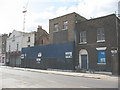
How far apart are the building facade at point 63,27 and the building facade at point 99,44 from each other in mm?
1801

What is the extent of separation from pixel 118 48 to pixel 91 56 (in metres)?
4.02

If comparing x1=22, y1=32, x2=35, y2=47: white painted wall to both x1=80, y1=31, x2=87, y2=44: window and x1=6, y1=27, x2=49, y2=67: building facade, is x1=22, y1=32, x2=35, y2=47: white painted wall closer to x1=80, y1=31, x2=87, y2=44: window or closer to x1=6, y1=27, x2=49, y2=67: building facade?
x1=6, y1=27, x2=49, y2=67: building facade

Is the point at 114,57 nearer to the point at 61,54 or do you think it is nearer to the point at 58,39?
the point at 61,54

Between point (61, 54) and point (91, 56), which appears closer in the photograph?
point (91, 56)

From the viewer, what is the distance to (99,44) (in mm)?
21141

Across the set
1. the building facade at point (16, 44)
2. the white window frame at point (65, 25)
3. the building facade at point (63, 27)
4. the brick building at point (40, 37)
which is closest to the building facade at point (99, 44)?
the building facade at point (63, 27)

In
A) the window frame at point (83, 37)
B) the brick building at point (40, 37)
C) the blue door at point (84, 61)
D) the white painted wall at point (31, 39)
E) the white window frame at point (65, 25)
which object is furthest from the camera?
the brick building at point (40, 37)

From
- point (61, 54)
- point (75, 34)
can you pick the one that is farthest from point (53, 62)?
point (75, 34)

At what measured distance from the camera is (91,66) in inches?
853

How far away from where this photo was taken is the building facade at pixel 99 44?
64.7 feet

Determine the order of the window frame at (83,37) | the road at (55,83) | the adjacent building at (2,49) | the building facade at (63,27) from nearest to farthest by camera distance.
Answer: the road at (55,83), the window frame at (83,37), the building facade at (63,27), the adjacent building at (2,49)

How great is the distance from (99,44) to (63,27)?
8.69 meters

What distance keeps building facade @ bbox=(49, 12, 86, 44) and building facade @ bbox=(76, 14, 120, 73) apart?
5.91 ft

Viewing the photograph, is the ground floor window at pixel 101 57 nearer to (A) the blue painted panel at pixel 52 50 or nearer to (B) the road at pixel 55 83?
(A) the blue painted panel at pixel 52 50
